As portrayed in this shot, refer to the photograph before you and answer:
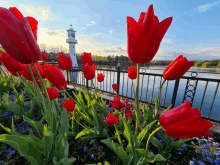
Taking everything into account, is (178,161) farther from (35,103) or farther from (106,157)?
(35,103)

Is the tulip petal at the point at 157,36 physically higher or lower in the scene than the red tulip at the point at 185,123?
higher

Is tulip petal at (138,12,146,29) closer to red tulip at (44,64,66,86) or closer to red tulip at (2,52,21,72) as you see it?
red tulip at (44,64,66,86)

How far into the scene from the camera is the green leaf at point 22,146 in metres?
0.66

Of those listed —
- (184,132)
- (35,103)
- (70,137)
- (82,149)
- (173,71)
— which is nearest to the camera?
(184,132)

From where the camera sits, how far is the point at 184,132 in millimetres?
548

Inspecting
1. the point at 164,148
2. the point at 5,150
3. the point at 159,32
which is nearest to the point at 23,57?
the point at 159,32

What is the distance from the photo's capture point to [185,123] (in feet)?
1.80

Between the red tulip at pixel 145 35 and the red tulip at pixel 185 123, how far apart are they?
0.37m

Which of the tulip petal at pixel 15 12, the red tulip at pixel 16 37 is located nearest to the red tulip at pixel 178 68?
the red tulip at pixel 16 37

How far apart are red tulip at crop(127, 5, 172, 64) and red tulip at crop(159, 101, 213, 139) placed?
0.37 m

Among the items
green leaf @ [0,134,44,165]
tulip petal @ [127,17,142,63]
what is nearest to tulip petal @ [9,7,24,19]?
tulip petal @ [127,17,142,63]

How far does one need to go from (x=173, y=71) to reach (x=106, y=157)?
4.24ft

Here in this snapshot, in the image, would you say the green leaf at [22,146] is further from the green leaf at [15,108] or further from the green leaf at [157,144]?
the green leaf at [15,108]

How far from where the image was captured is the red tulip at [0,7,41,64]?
49 cm
